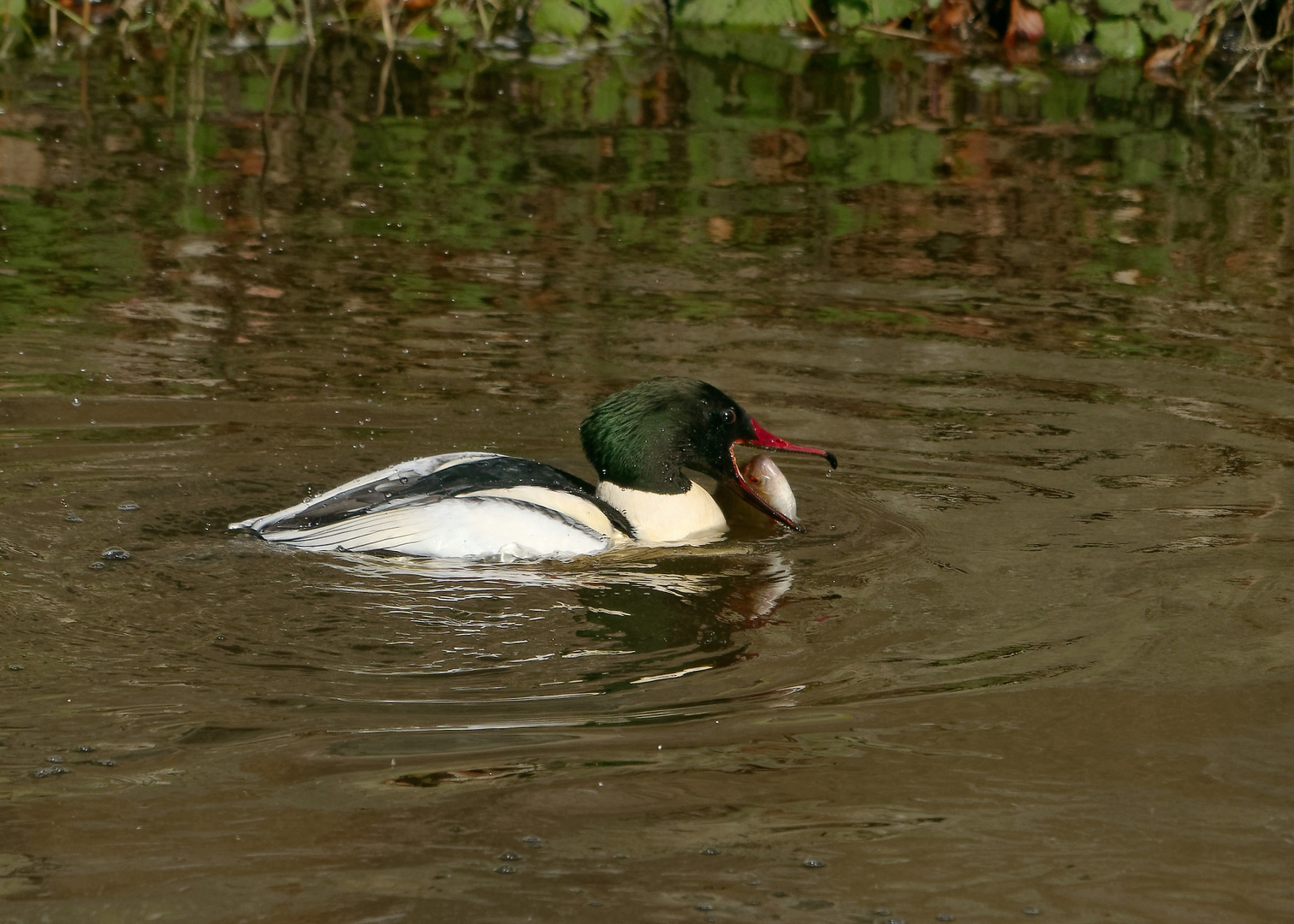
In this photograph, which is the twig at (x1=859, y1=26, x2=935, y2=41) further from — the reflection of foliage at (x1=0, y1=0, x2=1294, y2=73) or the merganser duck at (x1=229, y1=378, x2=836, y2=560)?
the merganser duck at (x1=229, y1=378, x2=836, y2=560)

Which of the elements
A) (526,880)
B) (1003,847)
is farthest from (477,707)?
(1003,847)

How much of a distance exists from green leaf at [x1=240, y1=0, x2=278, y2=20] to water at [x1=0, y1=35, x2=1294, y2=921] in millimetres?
1245

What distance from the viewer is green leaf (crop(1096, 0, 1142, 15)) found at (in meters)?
13.5

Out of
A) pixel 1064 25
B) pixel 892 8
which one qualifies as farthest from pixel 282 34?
pixel 1064 25

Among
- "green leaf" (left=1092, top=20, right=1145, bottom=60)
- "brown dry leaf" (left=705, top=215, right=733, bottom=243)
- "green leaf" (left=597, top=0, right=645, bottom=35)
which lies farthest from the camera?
"green leaf" (left=1092, top=20, right=1145, bottom=60)

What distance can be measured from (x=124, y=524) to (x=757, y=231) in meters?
4.62

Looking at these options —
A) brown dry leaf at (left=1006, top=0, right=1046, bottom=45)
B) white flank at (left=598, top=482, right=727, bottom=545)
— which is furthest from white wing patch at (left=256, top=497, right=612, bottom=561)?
brown dry leaf at (left=1006, top=0, right=1046, bottom=45)

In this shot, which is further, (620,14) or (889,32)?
(889,32)

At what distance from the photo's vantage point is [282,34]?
13.5m

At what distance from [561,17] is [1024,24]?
3.74 metres

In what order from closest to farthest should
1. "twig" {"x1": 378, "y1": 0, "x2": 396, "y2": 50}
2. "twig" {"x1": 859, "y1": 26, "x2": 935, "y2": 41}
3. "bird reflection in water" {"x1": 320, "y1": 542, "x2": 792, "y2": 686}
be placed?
"bird reflection in water" {"x1": 320, "y1": 542, "x2": 792, "y2": 686} < "twig" {"x1": 378, "y1": 0, "x2": 396, "y2": 50} < "twig" {"x1": 859, "y1": 26, "x2": 935, "y2": 41}

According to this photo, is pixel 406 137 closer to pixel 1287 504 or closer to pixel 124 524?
pixel 124 524

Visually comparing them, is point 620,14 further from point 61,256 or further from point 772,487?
point 772,487

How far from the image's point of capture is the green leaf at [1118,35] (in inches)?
547
